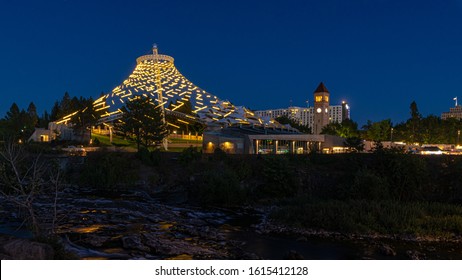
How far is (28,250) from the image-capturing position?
12.5 meters

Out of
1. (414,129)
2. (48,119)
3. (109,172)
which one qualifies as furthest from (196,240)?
(48,119)

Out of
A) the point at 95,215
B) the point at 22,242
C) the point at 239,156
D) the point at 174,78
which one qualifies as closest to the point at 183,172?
the point at 239,156

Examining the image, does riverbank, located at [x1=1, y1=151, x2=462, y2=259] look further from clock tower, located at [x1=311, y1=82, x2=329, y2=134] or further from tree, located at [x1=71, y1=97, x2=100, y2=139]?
clock tower, located at [x1=311, y1=82, x2=329, y2=134]

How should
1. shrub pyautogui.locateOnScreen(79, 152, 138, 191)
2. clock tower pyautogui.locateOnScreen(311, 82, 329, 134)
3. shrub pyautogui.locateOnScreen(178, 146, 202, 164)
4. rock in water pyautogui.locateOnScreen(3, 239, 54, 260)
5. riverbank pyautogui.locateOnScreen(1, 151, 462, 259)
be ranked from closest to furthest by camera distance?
rock in water pyautogui.locateOnScreen(3, 239, 54, 260) → riverbank pyautogui.locateOnScreen(1, 151, 462, 259) → shrub pyautogui.locateOnScreen(79, 152, 138, 191) → shrub pyautogui.locateOnScreen(178, 146, 202, 164) → clock tower pyautogui.locateOnScreen(311, 82, 329, 134)

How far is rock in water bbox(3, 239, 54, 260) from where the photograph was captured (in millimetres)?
12344

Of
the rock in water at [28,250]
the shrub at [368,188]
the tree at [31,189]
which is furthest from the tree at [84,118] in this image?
the rock in water at [28,250]

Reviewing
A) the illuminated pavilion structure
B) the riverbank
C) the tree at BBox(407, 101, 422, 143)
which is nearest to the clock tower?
the tree at BBox(407, 101, 422, 143)

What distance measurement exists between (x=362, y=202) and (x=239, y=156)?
18.6 m

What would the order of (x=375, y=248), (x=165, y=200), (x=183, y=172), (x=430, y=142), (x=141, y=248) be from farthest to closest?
(x=430, y=142) → (x=183, y=172) → (x=165, y=200) → (x=375, y=248) → (x=141, y=248)

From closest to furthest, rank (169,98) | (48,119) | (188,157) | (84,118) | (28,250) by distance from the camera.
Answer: (28,250)
(188,157)
(84,118)
(169,98)
(48,119)

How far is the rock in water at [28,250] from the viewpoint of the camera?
486 inches

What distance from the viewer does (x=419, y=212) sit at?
22.8 meters

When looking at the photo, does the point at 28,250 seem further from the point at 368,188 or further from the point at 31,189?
the point at 368,188
